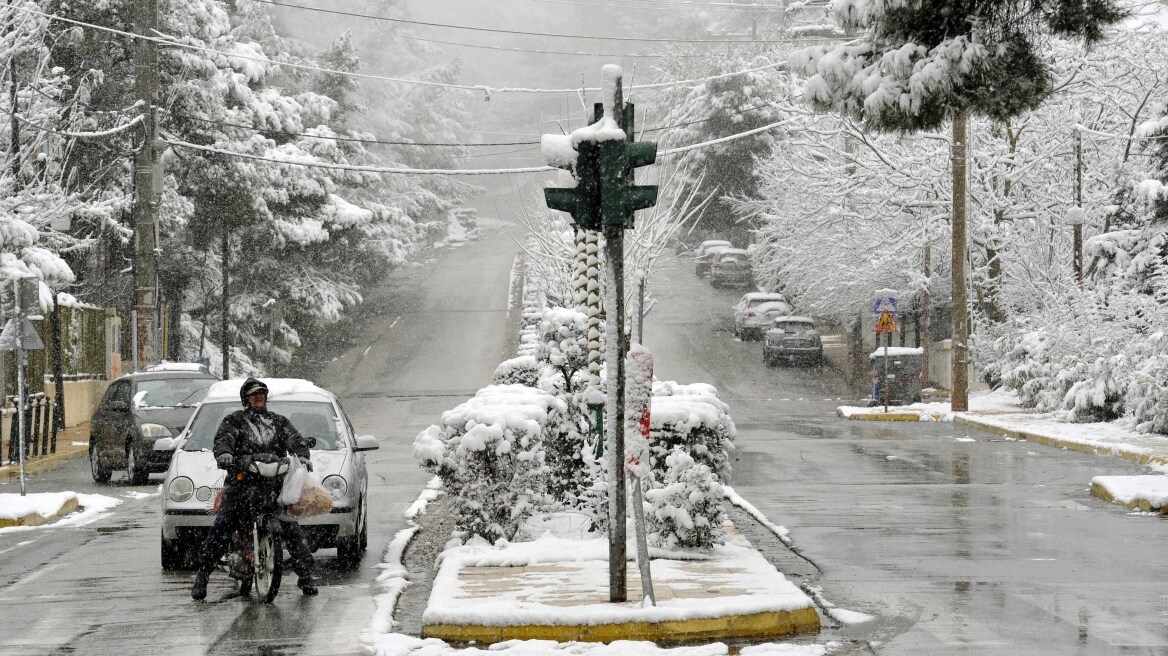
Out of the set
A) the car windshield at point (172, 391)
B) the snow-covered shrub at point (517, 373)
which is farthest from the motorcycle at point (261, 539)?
the car windshield at point (172, 391)

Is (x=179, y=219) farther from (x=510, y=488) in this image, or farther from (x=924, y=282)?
(x=510, y=488)

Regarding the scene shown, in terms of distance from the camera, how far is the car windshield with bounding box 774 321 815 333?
49188 mm

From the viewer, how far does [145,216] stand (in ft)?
105

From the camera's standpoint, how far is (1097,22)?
11359 mm

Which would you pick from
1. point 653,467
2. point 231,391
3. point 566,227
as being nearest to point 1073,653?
point 653,467

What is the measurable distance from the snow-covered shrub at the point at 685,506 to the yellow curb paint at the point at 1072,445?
39.1 ft

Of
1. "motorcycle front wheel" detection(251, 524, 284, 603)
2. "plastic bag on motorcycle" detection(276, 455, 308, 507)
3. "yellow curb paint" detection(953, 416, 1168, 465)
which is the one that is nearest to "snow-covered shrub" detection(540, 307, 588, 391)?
"plastic bag on motorcycle" detection(276, 455, 308, 507)

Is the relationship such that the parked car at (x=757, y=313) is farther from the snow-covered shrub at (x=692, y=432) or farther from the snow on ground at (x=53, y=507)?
the snow-covered shrub at (x=692, y=432)

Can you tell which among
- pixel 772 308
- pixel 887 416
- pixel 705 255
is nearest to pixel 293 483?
pixel 887 416

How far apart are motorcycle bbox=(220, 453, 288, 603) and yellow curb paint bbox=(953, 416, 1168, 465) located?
48.9 ft

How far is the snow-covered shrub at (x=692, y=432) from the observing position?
12.0 m

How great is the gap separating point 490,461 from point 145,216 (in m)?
21.8

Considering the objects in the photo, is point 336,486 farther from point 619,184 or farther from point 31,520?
point 31,520

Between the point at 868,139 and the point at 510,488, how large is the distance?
3194 cm
